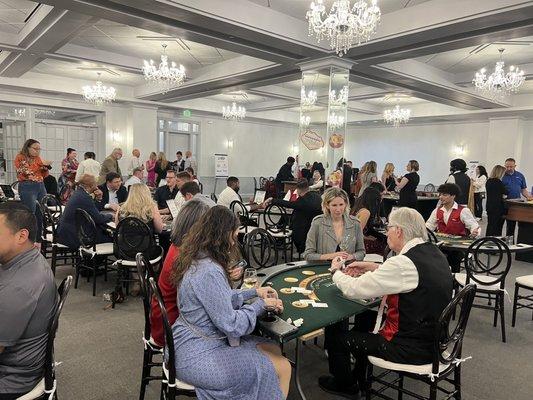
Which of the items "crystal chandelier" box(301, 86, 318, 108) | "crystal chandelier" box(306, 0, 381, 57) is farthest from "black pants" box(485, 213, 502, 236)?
"crystal chandelier" box(306, 0, 381, 57)

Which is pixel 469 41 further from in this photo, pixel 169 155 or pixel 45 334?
pixel 169 155

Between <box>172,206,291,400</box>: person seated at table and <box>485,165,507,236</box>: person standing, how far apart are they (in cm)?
612

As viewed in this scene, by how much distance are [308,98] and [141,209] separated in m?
4.11

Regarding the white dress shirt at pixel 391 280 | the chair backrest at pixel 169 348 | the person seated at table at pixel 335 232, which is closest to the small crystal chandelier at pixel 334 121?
the person seated at table at pixel 335 232

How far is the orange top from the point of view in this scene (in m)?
5.48

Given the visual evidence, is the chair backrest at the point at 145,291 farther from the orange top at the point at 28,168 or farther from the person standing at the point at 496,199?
the person standing at the point at 496,199

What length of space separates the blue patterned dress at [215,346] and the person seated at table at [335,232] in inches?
61.8

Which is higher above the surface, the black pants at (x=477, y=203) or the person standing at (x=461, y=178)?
the person standing at (x=461, y=178)

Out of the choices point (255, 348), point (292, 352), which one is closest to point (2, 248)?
point (255, 348)

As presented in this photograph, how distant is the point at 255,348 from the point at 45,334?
902 mm

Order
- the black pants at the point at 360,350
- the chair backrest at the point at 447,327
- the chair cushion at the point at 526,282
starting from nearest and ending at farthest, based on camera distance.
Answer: the chair backrest at the point at 447,327 < the black pants at the point at 360,350 < the chair cushion at the point at 526,282

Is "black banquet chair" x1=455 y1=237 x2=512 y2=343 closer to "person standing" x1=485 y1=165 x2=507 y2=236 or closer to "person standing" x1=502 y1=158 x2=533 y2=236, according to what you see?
"person standing" x1=485 y1=165 x2=507 y2=236

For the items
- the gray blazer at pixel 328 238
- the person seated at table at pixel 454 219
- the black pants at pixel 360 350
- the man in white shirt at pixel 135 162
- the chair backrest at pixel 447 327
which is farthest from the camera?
the man in white shirt at pixel 135 162

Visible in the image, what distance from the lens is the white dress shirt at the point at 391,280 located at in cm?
199
